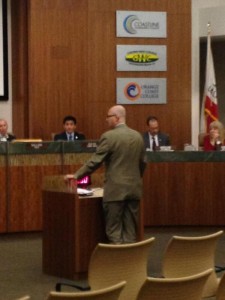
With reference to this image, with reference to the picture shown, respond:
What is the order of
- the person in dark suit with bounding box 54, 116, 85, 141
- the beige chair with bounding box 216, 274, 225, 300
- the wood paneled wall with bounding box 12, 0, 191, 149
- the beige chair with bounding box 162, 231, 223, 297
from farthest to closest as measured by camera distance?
the wood paneled wall with bounding box 12, 0, 191, 149 < the person in dark suit with bounding box 54, 116, 85, 141 < the beige chair with bounding box 162, 231, 223, 297 < the beige chair with bounding box 216, 274, 225, 300

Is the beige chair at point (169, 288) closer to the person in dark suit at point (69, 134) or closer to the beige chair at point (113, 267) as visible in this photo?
the beige chair at point (113, 267)

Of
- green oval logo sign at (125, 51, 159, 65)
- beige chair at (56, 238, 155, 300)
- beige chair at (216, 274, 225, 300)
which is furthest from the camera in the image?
green oval logo sign at (125, 51, 159, 65)

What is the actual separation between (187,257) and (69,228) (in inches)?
90.7

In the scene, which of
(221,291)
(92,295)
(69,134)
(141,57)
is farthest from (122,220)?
(141,57)

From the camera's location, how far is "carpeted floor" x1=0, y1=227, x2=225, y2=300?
7566mm

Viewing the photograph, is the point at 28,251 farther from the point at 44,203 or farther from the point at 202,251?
the point at 202,251

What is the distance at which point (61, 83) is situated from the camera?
1343cm

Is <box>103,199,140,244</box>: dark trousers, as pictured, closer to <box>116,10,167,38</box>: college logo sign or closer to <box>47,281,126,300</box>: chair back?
<box>47,281,126,300</box>: chair back

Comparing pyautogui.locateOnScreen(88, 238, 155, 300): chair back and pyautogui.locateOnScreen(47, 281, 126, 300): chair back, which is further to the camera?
pyautogui.locateOnScreen(88, 238, 155, 300): chair back

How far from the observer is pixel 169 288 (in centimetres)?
429

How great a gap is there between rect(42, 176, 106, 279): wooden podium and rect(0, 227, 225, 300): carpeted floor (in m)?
0.21

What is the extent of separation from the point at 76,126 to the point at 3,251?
4255 mm

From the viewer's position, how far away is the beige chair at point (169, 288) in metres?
4.25

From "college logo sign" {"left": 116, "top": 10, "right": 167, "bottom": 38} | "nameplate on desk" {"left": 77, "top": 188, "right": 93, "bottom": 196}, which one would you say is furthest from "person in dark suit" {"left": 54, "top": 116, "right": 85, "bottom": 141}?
"nameplate on desk" {"left": 77, "top": 188, "right": 93, "bottom": 196}
